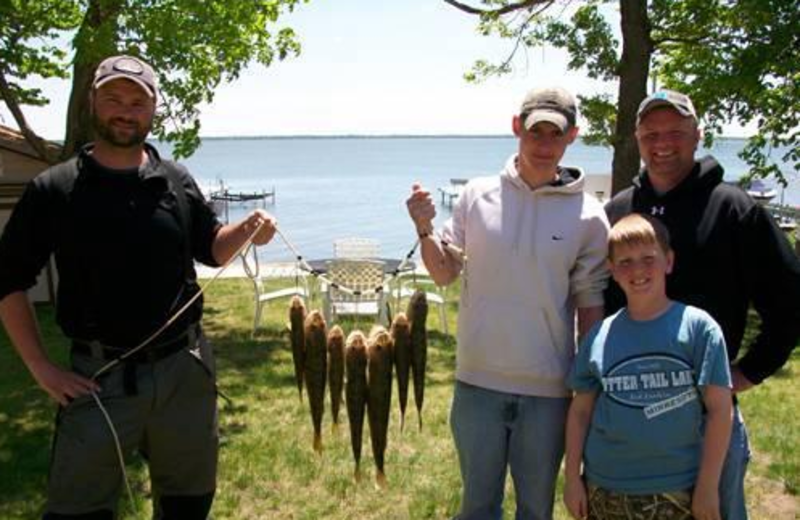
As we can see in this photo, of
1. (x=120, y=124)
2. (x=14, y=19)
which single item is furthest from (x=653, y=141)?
(x=14, y=19)

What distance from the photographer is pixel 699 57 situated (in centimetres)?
1010

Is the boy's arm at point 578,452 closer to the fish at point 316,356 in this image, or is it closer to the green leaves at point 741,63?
the fish at point 316,356

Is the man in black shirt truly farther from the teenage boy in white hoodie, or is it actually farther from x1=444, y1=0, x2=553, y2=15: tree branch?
x1=444, y1=0, x2=553, y2=15: tree branch

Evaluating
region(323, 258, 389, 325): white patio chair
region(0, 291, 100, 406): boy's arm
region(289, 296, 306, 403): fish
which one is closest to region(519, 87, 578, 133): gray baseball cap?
region(289, 296, 306, 403): fish

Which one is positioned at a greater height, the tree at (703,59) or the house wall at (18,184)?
the tree at (703,59)

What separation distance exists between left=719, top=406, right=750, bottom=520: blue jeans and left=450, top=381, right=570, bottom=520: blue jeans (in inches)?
25.0

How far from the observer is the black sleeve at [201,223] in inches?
135

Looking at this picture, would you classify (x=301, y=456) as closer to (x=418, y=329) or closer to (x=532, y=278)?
(x=418, y=329)

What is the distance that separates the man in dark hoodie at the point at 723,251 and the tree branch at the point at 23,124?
31.5 feet

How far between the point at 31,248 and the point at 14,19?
7609 mm

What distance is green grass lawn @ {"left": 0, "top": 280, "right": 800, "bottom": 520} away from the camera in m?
4.95

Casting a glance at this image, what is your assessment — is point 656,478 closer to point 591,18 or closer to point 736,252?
point 736,252

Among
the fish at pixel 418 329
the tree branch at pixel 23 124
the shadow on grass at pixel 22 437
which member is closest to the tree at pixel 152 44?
the tree branch at pixel 23 124

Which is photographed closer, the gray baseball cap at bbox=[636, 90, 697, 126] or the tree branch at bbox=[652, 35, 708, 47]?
the gray baseball cap at bbox=[636, 90, 697, 126]
